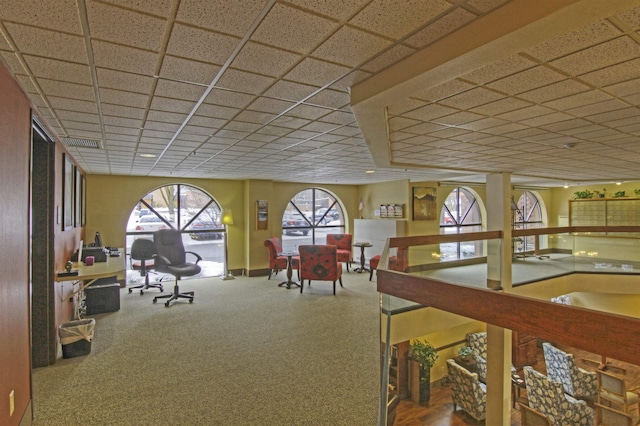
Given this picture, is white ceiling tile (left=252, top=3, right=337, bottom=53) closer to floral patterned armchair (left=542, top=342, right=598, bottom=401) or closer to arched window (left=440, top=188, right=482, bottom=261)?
floral patterned armchair (left=542, top=342, right=598, bottom=401)

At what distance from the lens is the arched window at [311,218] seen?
374 inches

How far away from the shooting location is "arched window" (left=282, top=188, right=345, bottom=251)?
9.49 meters

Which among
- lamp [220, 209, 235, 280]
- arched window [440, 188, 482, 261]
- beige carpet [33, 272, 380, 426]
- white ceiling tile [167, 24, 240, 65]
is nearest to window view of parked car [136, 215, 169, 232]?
lamp [220, 209, 235, 280]

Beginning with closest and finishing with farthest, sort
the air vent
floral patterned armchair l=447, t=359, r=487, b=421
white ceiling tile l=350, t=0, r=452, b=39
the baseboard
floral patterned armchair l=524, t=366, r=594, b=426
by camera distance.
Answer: white ceiling tile l=350, t=0, r=452, b=39 → the air vent → floral patterned armchair l=524, t=366, r=594, b=426 → floral patterned armchair l=447, t=359, r=487, b=421 → the baseboard

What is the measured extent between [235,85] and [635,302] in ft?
33.3

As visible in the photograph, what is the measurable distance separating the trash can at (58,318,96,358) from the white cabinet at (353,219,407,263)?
643 centimetres

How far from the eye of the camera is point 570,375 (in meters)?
6.57

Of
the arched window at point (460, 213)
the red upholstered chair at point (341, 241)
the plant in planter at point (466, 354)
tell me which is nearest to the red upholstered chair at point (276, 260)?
the red upholstered chair at point (341, 241)

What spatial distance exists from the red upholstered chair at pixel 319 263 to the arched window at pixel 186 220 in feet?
9.61

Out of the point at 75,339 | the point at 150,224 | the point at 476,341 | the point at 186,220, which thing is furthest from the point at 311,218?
the point at 75,339

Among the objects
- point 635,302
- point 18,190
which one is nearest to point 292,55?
point 18,190

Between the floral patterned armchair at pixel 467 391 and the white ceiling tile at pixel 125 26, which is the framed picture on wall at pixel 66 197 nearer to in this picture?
the white ceiling tile at pixel 125 26

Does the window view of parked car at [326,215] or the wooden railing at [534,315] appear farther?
the window view of parked car at [326,215]

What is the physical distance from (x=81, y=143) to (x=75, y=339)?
2.22m
